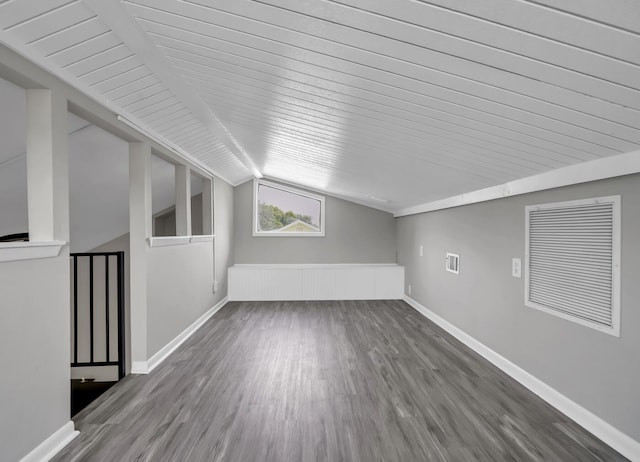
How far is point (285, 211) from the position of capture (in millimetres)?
6992

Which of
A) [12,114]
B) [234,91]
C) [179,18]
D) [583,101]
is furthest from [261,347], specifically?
[583,101]

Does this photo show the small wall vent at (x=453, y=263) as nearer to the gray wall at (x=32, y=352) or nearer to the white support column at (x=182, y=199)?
the white support column at (x=182, y=199)

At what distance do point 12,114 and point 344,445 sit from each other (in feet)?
9.98

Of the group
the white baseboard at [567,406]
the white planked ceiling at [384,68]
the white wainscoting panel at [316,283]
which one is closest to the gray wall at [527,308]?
the white baseboard at [567,406]

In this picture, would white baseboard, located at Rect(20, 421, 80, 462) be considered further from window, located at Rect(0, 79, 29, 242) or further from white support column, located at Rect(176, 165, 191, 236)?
white support column, located at Rect(176, 165, 191, 236)

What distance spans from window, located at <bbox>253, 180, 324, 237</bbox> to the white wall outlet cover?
432cm

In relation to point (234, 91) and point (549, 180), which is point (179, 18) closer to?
point (234, 91)

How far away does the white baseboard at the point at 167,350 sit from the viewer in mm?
3104

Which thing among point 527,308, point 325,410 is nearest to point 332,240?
point 527,308

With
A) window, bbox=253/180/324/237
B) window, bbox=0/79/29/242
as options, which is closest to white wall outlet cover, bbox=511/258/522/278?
window, bbox=0/79/29/242

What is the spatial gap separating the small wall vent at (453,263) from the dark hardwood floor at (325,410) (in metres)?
0.97

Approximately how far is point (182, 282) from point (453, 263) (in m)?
3.39

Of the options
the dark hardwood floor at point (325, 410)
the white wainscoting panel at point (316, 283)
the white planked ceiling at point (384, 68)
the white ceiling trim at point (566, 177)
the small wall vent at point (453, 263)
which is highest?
the white planked ceiling at point (384, 68)

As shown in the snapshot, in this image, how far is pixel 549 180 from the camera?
2.48 meters
